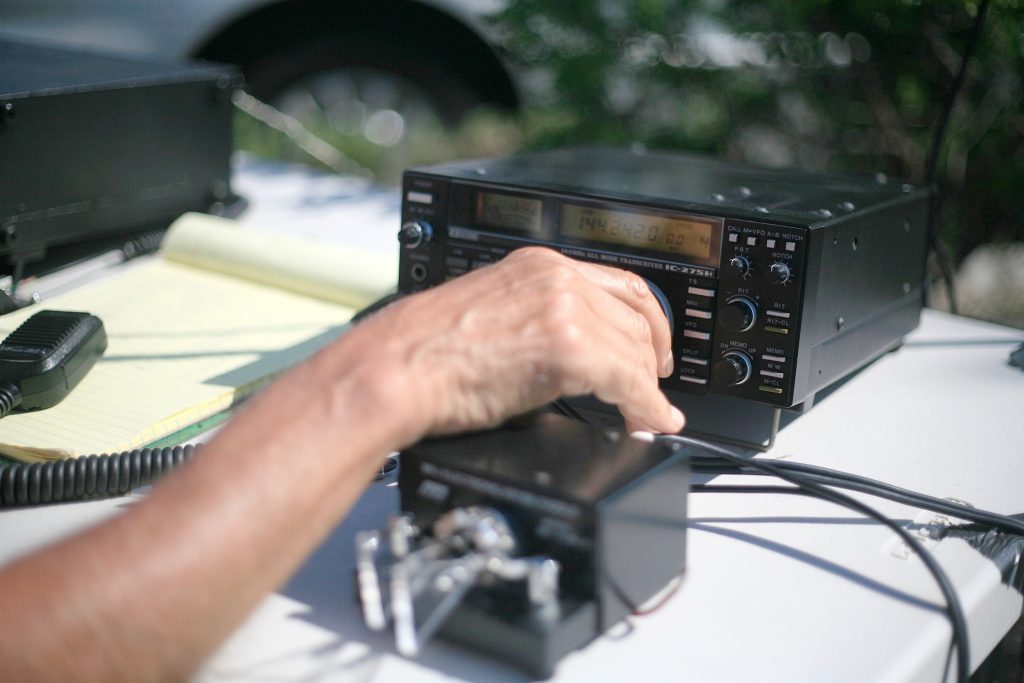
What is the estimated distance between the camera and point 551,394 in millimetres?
786

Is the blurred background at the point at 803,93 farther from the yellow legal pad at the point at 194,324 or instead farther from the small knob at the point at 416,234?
the small knob at the point at 416,234

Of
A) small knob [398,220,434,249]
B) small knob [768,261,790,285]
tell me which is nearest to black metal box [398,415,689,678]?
small knob [768,261,790,285]

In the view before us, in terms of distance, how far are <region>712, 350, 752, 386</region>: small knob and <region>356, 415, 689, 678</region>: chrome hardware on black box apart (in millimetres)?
250

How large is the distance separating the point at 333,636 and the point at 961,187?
2.33 meters

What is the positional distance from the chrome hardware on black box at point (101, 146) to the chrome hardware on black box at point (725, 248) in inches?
21.7

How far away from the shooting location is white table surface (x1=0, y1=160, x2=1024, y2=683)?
0.70 metres

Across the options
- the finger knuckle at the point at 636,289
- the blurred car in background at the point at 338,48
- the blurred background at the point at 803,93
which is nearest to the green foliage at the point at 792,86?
the blurred background at the point at 803,93

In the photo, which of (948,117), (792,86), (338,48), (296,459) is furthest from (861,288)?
(338,48)

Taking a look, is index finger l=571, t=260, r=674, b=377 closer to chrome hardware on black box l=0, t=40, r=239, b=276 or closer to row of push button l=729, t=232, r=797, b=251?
row of push button l=729, t=232, r=797, b=251

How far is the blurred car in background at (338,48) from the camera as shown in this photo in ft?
12.6

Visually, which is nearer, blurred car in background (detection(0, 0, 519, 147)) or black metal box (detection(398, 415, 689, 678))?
black metal box (detection(398, 415, 689, 678))

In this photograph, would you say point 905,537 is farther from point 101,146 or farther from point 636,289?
point 101,146

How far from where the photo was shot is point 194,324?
4.29 ft

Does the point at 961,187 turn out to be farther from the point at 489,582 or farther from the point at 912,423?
the point at 489,582
